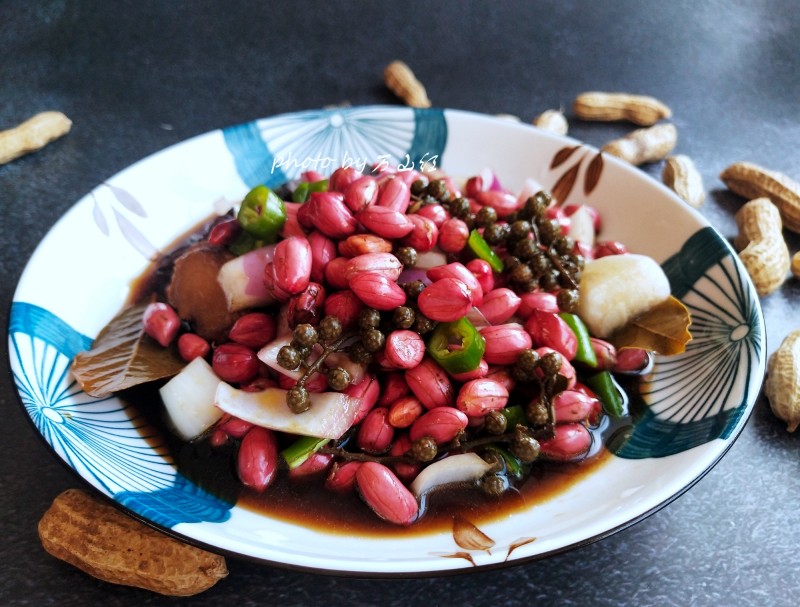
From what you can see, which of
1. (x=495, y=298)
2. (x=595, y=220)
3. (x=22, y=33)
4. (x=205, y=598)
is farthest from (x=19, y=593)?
(x=22, y=33)

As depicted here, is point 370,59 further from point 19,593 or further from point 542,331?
point 19,593

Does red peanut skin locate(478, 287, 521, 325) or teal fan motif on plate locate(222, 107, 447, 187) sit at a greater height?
teal fan motif on plate locate(222, 107, 447, 187)

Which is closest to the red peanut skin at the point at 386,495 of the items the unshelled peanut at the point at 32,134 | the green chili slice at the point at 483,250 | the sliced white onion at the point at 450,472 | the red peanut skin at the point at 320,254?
the sliced white onion at the point at 450,472

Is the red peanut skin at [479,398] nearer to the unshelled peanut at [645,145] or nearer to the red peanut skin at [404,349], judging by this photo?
the red peanut skin at [404,349]

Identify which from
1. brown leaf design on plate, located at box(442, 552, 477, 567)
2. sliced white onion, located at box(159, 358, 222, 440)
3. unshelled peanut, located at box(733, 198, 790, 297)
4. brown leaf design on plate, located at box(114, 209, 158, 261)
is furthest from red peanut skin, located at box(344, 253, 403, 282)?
unshelled peanut, located at box(733, 198, 790, 297)

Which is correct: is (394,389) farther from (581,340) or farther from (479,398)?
(581,340)

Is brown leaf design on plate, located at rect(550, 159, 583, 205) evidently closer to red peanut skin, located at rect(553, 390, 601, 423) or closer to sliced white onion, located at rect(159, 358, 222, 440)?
red peanut skin, located at rect(553, 390, 601, 423)

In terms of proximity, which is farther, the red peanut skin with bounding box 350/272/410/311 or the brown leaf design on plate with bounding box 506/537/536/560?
the red peanut skin with bounding box 350/272/410/311
